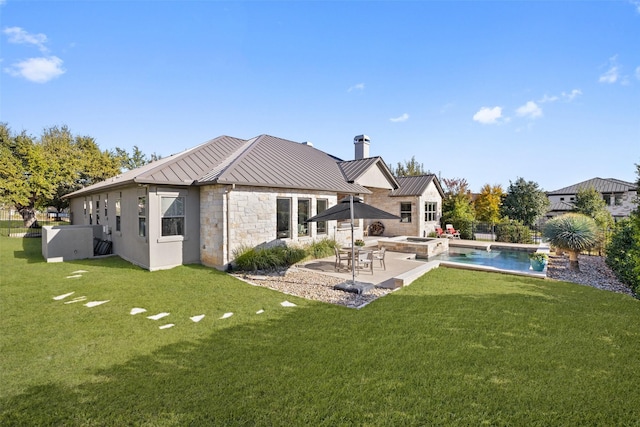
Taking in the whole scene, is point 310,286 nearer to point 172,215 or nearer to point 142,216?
point 172,215

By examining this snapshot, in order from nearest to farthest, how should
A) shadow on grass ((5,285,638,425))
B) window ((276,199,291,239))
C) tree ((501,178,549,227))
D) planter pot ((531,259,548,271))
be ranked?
shadow on grass ((5,285,638,425))
planter pot ((531,259,548,271))
window ((276,199,291,239))
tree ((501,178,549,227))

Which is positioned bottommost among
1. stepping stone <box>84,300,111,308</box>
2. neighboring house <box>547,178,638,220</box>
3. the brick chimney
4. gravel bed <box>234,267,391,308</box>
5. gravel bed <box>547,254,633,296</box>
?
gravel bed <box>547,254,633,296</box>

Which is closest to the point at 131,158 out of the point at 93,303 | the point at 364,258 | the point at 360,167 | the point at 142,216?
the point at 142,216

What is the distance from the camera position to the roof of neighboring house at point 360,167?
18.3 metres

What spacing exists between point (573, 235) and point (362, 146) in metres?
14.2

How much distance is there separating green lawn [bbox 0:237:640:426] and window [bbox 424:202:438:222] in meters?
15.4

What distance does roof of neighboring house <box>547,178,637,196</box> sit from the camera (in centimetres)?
3988

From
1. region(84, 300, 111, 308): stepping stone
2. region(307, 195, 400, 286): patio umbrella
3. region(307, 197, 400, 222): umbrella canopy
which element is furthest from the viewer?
region(307, 197, 400, 222): umbrella canopy

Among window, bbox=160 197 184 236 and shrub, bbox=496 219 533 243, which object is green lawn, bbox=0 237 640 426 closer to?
window, bbox=160 197 184 236

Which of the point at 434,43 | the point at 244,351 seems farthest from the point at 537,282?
the point at 434,43

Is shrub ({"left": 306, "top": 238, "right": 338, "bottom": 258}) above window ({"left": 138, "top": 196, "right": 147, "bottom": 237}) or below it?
below

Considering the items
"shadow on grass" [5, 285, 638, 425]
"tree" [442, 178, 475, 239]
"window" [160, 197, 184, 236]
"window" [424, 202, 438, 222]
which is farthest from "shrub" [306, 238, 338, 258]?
"tree" [442, 178, 475, 239]

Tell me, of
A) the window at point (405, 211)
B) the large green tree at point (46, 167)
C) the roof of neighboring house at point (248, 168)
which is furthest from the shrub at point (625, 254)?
the large green tree at point (46, 167)

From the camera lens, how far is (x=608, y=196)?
134 ft
